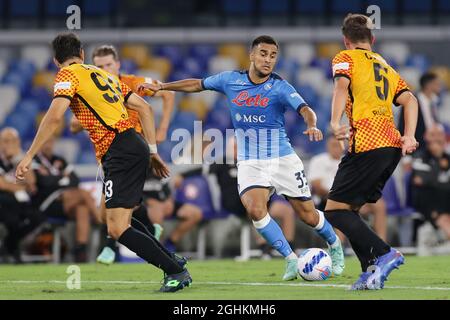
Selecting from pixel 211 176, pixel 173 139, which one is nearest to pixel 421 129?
pixel 211 176

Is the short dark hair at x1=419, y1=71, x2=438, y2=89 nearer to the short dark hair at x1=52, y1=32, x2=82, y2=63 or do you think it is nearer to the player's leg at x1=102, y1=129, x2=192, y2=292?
the player's leg at x1=102, y1=129, x2=192, y2=292

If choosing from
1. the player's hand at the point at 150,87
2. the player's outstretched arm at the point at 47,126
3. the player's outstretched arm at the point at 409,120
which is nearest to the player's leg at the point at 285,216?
the player's hand at the point at 150,87

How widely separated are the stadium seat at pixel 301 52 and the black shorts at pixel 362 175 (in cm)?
1267

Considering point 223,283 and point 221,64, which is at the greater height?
point 221,64

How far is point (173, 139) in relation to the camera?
17.3 m

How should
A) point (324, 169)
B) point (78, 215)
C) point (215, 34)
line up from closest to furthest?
point (78, 215) → point (324, 169) → point (215, 34)

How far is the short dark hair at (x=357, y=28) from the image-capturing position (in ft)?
28.1

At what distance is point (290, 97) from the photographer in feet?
31.4

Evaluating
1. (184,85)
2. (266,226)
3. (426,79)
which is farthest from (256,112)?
(426,79)

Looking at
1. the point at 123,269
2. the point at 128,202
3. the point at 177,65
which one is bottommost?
the point at 123,269

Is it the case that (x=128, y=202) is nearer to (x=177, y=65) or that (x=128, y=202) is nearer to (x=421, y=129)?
(x=421, y=129)

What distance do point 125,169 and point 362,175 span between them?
1.80 m

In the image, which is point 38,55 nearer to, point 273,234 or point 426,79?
point 426,79

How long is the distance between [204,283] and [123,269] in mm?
2481
